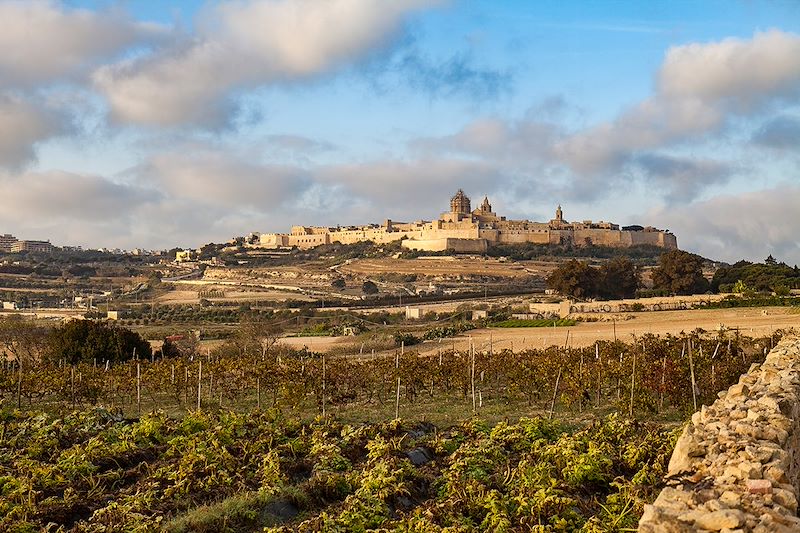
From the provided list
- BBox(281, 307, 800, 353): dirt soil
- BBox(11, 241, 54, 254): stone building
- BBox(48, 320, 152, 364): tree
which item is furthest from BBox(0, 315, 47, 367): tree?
BBox(11, 241, 54, 254): stone building

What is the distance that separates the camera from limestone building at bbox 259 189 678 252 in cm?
11262

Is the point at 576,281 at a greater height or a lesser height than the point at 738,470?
greater

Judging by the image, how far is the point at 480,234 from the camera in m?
113

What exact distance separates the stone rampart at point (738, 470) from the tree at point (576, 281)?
43709mm

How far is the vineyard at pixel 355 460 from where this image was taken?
24.4ft

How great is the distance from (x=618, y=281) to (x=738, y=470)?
165ft

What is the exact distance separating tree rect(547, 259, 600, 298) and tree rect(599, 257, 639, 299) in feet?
2.78

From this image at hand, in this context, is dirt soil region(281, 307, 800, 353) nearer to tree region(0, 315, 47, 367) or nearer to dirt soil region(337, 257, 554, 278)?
tree region(0, 315, 47, 367)

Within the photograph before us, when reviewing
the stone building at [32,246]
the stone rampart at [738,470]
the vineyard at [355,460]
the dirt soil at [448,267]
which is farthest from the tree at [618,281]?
the stone building at [32,246]

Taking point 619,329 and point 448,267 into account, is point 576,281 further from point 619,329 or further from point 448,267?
point 448,267

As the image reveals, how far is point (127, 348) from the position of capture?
25672 mm

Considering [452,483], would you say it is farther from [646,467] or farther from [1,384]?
[1,384]

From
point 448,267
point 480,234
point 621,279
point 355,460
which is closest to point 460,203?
point 480,234

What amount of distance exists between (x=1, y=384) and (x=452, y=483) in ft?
40.9
